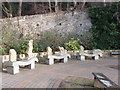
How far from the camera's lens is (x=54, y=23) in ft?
54.6

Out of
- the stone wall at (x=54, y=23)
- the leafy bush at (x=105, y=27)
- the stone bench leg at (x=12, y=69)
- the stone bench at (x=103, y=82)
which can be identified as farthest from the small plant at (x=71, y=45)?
the stone bench at (x=103, y=82)

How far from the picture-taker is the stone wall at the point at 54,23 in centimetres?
1605

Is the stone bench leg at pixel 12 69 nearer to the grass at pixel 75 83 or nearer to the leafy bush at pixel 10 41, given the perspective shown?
the grass at pixel 75 83

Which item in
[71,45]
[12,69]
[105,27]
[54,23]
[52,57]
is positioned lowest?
[12,69]

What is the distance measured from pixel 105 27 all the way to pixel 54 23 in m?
4.05

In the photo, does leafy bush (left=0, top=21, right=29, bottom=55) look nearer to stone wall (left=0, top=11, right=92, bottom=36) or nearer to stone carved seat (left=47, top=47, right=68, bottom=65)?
stone wall (left=0, top=11, right=92, bottom=36)

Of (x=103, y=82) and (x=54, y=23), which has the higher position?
(x=54, y=23)

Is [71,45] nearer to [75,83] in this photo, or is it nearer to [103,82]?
[75,83]

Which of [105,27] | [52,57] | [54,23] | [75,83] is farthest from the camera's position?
→ [54,23]

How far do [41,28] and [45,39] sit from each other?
1.74 meters

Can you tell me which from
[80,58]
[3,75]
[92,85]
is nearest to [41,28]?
[80,58]

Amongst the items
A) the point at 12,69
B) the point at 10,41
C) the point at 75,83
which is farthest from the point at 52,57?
the point at 75,83

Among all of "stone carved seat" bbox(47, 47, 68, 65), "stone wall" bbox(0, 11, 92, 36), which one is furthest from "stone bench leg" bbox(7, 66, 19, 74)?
"stone wall" bbox(0, 11, 92, 36)

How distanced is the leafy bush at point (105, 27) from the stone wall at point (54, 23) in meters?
0.69
